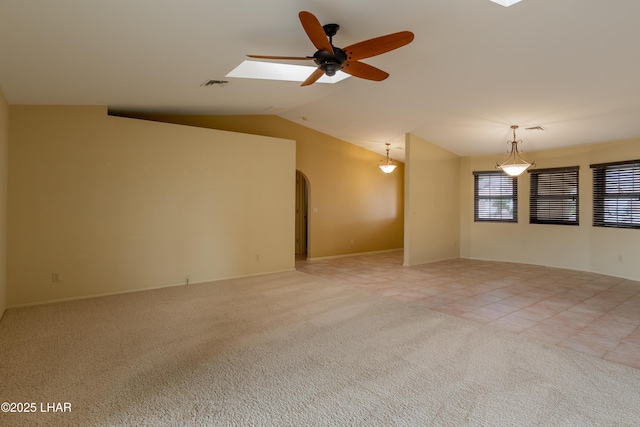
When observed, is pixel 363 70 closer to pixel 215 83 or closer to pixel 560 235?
pixel 215 83

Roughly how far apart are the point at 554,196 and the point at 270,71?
21.5 feet

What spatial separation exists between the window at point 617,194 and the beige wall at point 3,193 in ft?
30.6

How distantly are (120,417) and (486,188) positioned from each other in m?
8.37

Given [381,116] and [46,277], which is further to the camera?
[381,116]

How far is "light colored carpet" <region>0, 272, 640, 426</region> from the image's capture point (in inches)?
82.6

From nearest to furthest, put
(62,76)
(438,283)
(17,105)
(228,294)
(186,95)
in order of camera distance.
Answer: (62,76) < (17,105) < (186,95) < (228,294) < (438,283)

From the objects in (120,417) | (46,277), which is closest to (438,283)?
(120,417)

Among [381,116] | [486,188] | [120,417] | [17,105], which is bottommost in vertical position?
[120,417]

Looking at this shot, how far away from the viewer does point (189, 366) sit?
2.72 meters

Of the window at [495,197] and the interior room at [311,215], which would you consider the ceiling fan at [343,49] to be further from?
the window at [495,197]

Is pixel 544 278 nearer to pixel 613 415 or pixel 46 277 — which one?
pixel 613 415

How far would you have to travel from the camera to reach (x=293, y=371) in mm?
2645

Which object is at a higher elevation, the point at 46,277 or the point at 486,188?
the point at 486,188

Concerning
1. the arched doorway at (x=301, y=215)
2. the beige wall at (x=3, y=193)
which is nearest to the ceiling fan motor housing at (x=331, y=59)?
the beige wall at (x=3, y=193)
